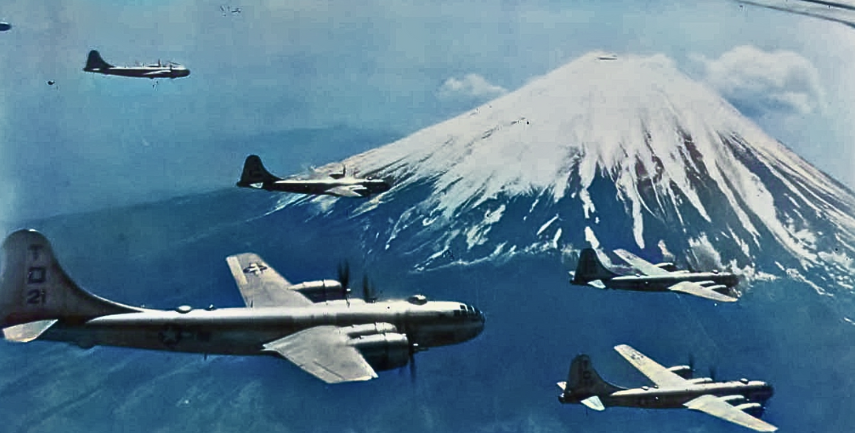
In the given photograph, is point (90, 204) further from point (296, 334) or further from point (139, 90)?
point (296, 334)

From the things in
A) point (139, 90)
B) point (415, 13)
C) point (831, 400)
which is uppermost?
point (415, 13)

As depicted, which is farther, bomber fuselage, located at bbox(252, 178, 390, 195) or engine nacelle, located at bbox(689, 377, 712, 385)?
bomber fuselage, located at bbox(252, 178, 390, 195)

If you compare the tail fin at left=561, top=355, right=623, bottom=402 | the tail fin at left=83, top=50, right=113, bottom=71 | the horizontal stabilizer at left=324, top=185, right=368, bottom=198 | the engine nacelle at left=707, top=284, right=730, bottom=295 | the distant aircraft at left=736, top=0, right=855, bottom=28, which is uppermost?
the distant aircraft at left=736, top=0, right=855, bottom=28

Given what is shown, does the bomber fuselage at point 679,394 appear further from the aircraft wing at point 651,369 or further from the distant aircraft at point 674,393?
the aircraft wing at point 651,369

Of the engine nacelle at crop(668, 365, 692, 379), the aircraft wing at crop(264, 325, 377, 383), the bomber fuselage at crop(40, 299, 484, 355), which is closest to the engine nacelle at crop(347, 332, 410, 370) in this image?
the aircraft wing at crop(264, 325, 377, 383)

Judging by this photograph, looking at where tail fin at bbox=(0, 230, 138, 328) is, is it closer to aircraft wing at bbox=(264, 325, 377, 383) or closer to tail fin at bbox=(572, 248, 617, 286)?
aircraft wing at bbox=(264, 325, 377, 383)

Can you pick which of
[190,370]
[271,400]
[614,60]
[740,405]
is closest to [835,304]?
[740,405]
